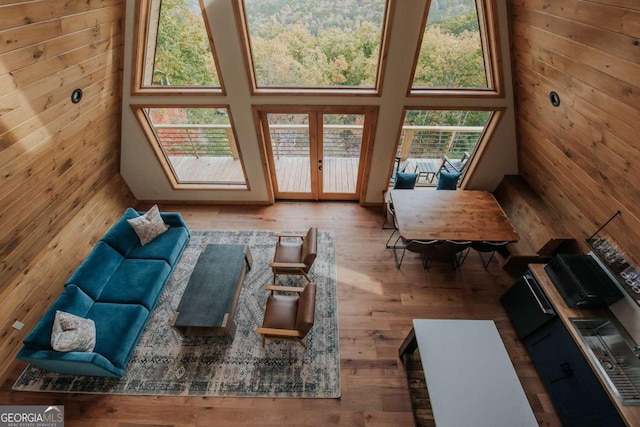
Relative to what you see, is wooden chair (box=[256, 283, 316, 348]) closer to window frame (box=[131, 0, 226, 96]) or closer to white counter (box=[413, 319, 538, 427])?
white counter (box=[413, 319, 538, 427])

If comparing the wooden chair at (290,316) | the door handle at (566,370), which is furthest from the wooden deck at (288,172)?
the door handle at (566,370)

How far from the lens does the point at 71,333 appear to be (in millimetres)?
2521

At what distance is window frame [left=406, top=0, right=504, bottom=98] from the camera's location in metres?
2.96

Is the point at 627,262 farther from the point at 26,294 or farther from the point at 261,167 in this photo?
the point at 26,294

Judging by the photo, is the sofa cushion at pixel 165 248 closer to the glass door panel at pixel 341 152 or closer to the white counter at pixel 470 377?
the glass door panel at pixel 341 152

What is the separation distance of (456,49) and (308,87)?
1.88 m

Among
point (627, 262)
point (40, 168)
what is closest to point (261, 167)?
point (40, 168)

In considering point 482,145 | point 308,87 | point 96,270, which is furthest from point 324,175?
point 96,270

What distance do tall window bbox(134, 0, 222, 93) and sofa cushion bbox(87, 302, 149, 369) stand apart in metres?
2.74

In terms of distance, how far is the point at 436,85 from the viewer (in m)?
3.54

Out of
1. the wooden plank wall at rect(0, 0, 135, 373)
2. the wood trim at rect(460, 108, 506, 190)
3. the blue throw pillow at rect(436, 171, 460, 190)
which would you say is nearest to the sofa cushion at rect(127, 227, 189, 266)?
the wooden plank wall at rect(0, 0, 135, 373)

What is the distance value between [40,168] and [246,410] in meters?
3.22

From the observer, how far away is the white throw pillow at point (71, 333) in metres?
2.44

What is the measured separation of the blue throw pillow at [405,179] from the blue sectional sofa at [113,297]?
3322 millimetres
